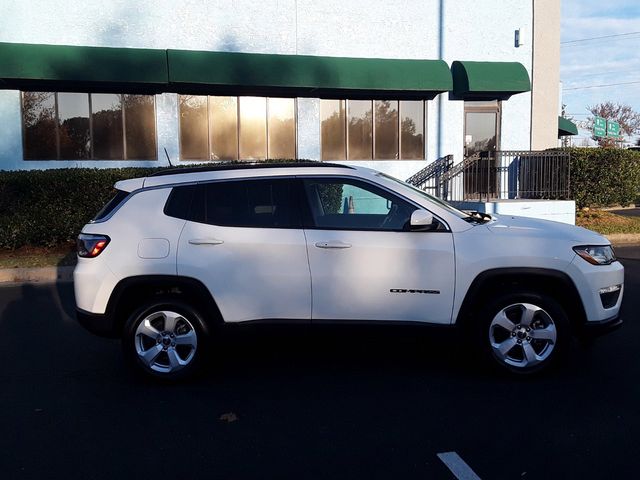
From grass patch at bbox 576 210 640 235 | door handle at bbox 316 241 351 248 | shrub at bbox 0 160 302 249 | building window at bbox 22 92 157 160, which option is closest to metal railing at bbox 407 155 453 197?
grass patch at bbox 576 210 640 235

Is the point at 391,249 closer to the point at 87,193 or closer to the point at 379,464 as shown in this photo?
the point at 379,464

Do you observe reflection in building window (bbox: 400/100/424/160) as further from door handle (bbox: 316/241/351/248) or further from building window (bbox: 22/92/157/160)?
door handle (bbox: 316/241/351/248)

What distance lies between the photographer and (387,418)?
183 inches

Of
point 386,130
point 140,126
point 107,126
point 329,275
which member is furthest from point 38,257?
point 386,130

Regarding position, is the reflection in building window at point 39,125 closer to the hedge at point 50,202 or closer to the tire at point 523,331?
the hedge at point 50,202

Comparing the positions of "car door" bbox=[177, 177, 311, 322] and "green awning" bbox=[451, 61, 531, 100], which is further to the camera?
"green awning" bbox=[451, 61, 531, 100]

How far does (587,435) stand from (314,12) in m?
14.2

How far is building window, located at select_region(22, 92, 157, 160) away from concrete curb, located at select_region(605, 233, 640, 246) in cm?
1086

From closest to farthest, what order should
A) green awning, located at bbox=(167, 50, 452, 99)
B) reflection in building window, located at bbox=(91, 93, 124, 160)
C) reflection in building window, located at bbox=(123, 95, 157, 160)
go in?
green awning, located at bbox=(167, 50, 452, 99), reflection in building window, located at bbox=(91, 93, 124, 160), reflection in building window, located at bbox=(123, 95, 157, 160)

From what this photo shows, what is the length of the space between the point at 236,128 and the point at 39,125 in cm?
460

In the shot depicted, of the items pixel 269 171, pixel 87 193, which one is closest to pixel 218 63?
pixel 87 193

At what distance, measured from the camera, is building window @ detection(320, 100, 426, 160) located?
1725 cm

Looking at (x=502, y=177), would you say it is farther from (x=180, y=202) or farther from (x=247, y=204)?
(x=180, y=202)

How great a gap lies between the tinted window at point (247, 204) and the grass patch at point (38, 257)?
266 inches
